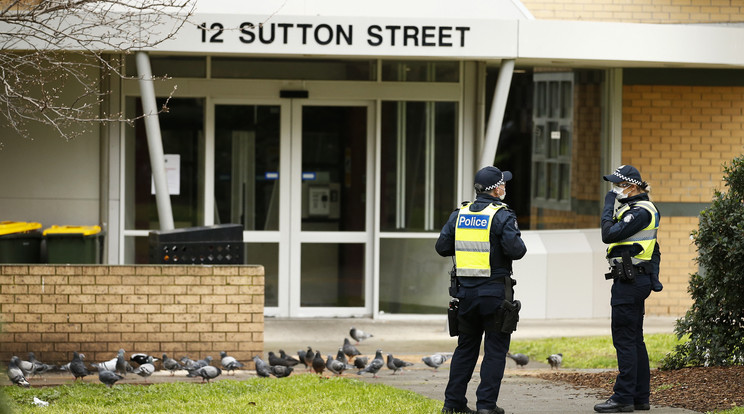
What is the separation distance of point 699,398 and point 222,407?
3.39 metres

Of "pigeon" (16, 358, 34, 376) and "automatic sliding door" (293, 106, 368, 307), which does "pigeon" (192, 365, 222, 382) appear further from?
"automatic sliding door" (293, 106, 368, 307)

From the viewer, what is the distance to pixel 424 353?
11.0m

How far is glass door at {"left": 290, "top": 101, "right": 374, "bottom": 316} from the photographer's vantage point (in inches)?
521

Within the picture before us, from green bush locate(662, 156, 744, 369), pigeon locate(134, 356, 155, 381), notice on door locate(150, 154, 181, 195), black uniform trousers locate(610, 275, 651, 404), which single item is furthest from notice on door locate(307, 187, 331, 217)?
black uniform trousers locate(610, 275, 651, 404)

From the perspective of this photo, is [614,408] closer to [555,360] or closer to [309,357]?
[555,360]

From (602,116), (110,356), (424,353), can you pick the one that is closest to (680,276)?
(602,116)

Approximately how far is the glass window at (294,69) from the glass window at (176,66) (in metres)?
0.16

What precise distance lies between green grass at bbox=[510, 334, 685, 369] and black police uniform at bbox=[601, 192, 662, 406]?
268 centimetres

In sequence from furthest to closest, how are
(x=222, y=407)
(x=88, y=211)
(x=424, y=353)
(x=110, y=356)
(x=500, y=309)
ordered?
(x=88, y=211) < (x=424, y=353) < (x=110, y=356) < (x=222, y=407) < (x=500, y=309)

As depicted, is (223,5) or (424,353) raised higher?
(223,5)

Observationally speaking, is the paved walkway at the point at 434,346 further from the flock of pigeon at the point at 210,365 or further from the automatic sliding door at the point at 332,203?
the automatic sliding door at the point at 332,203

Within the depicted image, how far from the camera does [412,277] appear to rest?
1325 centimetres

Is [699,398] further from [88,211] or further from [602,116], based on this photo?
[88,211]

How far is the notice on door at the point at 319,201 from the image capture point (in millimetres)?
13297
